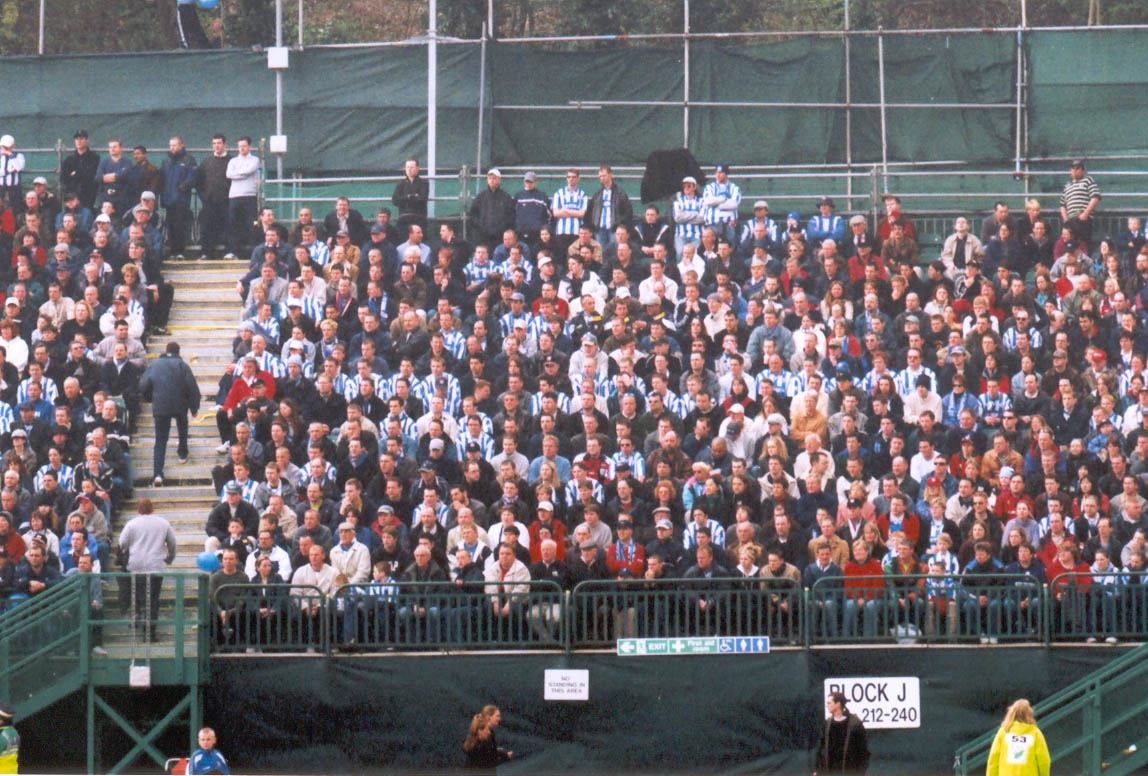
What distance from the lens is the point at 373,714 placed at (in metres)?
21.1

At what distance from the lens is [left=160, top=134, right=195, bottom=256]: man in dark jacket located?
28281 mm

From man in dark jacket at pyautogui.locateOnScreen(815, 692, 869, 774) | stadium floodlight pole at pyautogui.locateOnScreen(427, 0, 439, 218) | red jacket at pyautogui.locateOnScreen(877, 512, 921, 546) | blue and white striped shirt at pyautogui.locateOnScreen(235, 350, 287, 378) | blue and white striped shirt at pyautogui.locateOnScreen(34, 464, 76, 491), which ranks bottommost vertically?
man in dark jacket at pyautogui.locateOnScreen(815, 692, 869, 774)

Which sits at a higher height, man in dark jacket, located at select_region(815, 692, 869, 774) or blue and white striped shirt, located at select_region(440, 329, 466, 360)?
blue and white striped shirt, located at select_region(440, 329, 466, 360)

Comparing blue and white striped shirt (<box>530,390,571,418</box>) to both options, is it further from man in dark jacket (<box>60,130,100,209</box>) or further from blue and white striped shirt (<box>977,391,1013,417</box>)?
man in dark jacket (<box>60,130,100,209</box>)

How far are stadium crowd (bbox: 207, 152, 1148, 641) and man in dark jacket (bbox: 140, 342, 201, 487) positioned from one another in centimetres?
46

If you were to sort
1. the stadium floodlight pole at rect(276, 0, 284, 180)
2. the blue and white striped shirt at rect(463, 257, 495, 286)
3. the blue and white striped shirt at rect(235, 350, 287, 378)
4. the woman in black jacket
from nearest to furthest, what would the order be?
1. the woman in black jacket
2. the blue and white striped shirt at rect(235, 350, 287, 378)
3. the blue and white striped shirt at rect(463, 257, 495, 286)
4. the stadium floodlight pole at rect(276, 0, 284, 180)

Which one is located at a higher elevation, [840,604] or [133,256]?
[133,256]

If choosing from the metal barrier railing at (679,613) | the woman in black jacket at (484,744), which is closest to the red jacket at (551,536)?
the metal barrier railing at (679,613)

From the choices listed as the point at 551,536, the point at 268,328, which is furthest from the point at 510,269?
the point at 551,536

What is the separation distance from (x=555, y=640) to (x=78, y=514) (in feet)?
16.8

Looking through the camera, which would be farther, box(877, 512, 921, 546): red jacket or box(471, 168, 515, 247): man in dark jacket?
box(471, 168, 515, 247): man in dark jacket

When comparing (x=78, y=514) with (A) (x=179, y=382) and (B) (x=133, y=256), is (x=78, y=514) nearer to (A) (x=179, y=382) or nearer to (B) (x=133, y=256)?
(A) (x=179, y=382)

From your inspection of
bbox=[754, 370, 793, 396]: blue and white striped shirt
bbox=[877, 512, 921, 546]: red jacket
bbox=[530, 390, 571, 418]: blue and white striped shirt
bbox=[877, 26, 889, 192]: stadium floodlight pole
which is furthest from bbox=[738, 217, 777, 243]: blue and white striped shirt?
bbox=[877, 512, 921, 546]: red jacket

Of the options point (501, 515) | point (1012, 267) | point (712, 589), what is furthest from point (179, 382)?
point (1012, 267)
